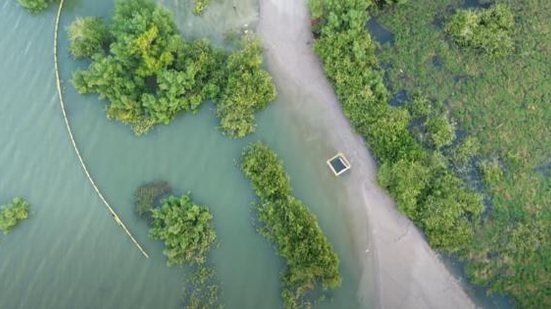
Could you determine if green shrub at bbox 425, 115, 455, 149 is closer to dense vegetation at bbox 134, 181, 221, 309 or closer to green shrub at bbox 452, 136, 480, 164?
green shrub at bbox 452, 136, 480, 164

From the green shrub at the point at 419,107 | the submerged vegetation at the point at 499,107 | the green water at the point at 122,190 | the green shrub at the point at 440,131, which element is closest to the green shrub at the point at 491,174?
the submerged vegetation at the point at 499,107

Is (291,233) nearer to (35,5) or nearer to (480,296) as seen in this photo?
(480,296)

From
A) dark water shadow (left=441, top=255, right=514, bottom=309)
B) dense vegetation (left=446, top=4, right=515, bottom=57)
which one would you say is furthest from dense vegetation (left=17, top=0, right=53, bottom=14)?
dark water shadow (left=441, top=255, right=514, bottom=309)

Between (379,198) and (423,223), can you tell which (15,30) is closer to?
(379,198)

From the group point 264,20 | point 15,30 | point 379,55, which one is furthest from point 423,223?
point 15,30

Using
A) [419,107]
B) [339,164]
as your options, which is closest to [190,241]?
[339,164]

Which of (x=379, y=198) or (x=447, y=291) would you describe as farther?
(x=379, y=198)
